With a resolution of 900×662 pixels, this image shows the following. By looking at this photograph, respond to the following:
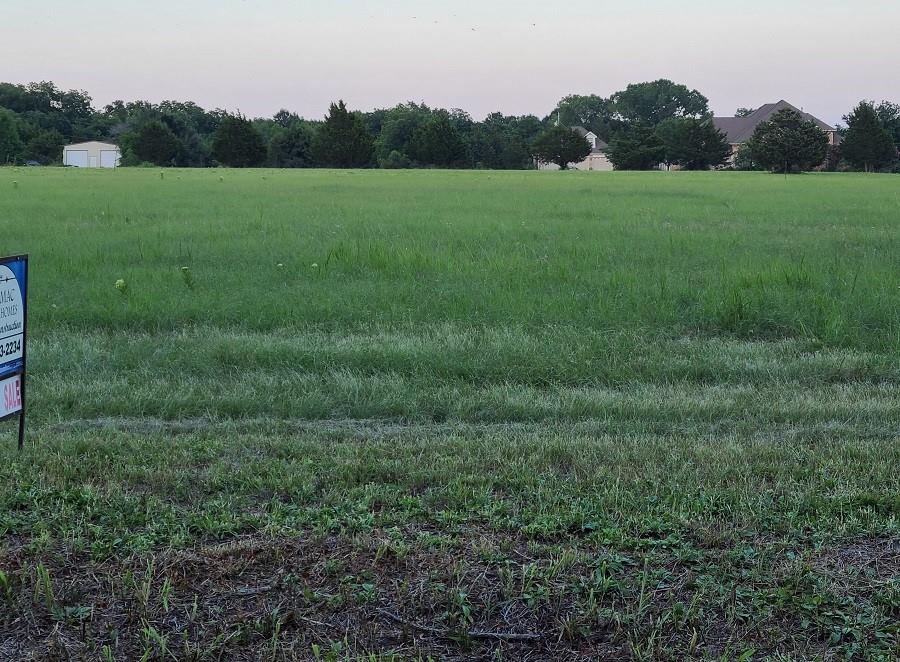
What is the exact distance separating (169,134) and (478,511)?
243ft

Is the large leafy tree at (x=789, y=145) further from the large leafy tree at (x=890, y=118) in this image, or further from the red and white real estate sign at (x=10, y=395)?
the red and white real estate sign at (x=10, y=395)

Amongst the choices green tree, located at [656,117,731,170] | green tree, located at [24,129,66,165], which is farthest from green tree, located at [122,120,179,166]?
green tree, located at [656,117,731,170]

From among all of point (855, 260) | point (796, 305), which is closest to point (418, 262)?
point (796, 305)

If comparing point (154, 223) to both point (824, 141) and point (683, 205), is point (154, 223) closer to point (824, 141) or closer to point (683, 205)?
point (683, 205)

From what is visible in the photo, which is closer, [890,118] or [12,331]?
[12,331]

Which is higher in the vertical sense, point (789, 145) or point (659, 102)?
point (659, 102)

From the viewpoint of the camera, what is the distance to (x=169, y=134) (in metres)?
72.3

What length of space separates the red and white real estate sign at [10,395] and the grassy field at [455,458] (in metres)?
0.37

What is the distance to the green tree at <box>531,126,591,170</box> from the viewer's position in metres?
78.9

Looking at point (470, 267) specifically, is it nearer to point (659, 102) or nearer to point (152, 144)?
point (152, 144)

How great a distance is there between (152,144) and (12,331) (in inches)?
2869

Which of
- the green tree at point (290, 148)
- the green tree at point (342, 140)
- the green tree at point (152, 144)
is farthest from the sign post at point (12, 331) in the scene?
the green tree at point (290, 148)

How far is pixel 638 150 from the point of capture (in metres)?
72.6

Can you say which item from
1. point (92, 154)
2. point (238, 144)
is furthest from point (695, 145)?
point (92, 154)
